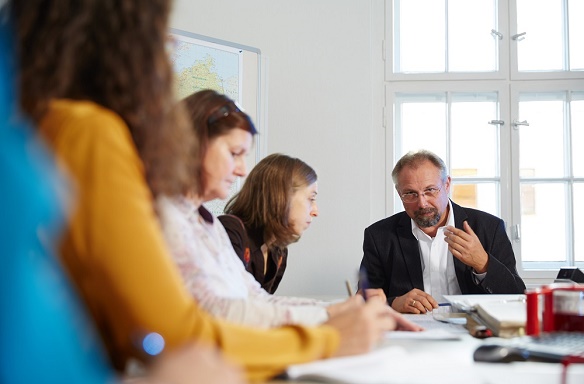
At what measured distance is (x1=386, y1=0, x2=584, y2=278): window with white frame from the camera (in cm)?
412

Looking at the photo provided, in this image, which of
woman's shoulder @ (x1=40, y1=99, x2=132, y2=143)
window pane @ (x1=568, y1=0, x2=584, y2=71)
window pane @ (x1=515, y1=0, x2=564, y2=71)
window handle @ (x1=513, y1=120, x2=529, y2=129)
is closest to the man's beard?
window handle @ (x1=513, y1=120, x2=529, y2=129)

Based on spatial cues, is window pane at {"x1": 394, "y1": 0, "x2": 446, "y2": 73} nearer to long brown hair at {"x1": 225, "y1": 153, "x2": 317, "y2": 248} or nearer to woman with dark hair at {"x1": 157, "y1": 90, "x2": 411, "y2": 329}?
long brown hair at {"x1": 225, "y1": 153, "x2": 317, "y2": 248}

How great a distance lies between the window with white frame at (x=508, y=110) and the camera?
4.12m

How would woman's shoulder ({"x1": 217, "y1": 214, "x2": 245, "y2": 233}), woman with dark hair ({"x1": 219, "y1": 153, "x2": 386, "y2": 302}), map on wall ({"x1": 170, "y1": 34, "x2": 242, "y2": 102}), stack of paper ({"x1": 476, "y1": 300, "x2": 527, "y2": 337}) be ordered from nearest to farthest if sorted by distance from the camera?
1. stack of paper ({"x1": 476, "y1": 300, "x2": 527, "y2": 337})
2. woman's shoulder ({"x1": 217, "y1": 214, "x2": 245, "y2": 233})
3. woman with dark hair ({"x1": 219, "y1": 153, "x2": 386, "y2": 302})
4. map on wall ({"x1": 170, "y1": 34, "x2": 242, "y2": 102})

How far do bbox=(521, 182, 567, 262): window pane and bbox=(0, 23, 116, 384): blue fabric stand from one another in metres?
4.00

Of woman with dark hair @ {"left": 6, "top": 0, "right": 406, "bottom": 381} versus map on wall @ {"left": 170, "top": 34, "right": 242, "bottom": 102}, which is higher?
map on wall @ {"left": 170, "top": 34, "right": 242, "bottom": 102}

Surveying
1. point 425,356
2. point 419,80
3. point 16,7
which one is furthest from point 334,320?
point 419,80

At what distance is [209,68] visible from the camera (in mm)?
3658

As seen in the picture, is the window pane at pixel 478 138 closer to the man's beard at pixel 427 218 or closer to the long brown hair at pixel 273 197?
the man's beard at pixel 427 218

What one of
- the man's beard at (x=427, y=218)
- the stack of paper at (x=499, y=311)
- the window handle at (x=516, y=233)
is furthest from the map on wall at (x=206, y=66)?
the stack of paper at (x=499, y=311)

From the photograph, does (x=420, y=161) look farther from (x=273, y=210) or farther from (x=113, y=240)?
(x=113, y=240)

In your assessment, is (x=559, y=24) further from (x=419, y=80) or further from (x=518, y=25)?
(x=419, y=80)

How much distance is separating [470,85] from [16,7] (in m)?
3.64

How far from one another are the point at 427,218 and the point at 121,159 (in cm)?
241
